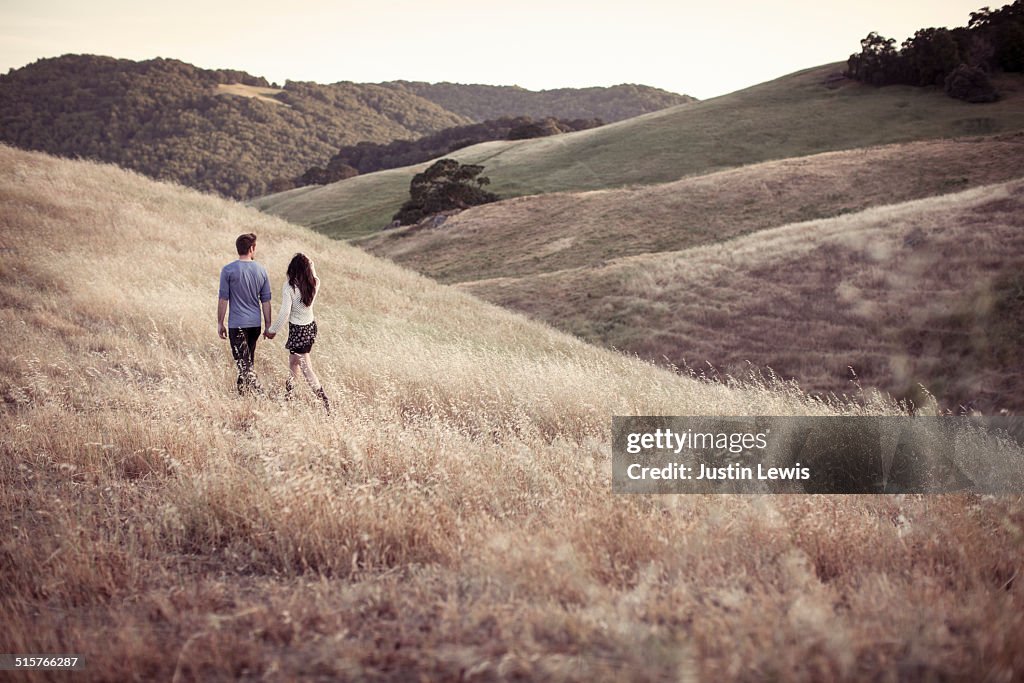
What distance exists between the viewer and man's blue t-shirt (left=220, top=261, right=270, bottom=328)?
8.10 m

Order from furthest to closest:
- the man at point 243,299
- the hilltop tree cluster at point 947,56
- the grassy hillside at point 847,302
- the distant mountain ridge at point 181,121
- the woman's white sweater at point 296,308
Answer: the distant mountain ridge at point 181,121 < the hilltop tree cluster at point 947,56 < the grassy hillside at point 847,302 < the man at point 243,299 < the woman's white sweater at point 296,308

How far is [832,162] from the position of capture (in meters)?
41.9

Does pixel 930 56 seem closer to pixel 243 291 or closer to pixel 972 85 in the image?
pixel 972 85

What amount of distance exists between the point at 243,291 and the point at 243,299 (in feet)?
0.38

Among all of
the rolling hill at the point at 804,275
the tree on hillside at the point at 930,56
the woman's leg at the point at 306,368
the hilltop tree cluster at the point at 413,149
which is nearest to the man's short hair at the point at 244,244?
the woman's leg at the point at 306,368

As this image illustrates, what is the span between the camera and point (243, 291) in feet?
26.8

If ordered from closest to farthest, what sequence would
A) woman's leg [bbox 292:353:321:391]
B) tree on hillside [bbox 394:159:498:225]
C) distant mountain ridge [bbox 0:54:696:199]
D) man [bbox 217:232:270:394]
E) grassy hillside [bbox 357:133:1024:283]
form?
1. woman's leg [bbox 292:353:321:391]
2. man [bbox 217:232:270:394]
3. grassy hillside [bbox 357:133:1024:283]
4. tree on hillside [bbox 394:159:498:225]
5. distant mountain ridge [bbox 0:54:696:199]

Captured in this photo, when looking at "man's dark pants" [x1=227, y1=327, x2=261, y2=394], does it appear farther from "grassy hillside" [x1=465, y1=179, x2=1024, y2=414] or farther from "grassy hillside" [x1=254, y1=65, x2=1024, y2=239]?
"grassy hillside" [x1=254, y1=65, x2=1024, y2=239]

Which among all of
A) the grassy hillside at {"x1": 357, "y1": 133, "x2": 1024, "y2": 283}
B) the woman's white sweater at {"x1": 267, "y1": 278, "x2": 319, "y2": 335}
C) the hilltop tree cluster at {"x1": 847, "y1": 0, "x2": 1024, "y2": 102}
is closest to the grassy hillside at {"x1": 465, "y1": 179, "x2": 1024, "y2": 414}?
the grassy hillside at {"x1": 357, "y1": 133, "x2": 1024, "y2": 283}

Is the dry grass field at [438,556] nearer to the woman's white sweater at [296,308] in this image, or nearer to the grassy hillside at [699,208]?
the woman's white sweater at [296,308]

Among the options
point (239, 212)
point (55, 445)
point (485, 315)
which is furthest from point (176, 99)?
point (55, 445)

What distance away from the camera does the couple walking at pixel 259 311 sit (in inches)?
304

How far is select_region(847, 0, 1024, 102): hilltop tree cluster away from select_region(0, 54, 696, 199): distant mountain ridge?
93547 mm

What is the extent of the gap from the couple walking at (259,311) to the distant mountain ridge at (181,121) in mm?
102940
